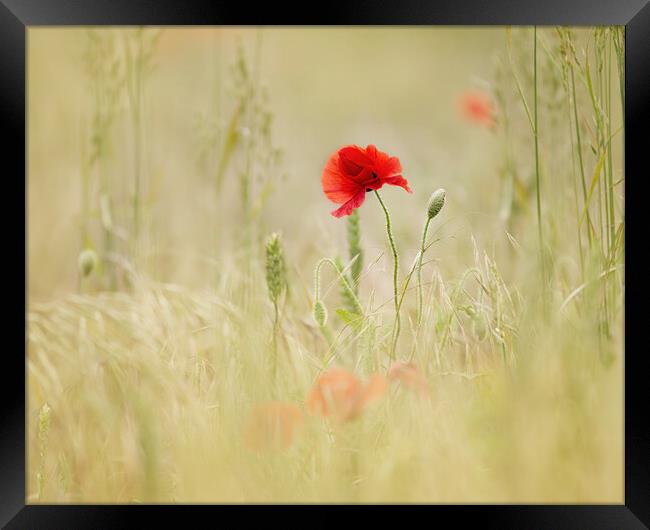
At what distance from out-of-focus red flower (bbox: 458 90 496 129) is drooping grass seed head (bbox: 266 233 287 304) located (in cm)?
84

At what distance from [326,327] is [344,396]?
193 millimetres

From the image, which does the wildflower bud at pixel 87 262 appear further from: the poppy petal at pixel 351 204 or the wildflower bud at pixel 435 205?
the wildflower bud at pixel 435 205

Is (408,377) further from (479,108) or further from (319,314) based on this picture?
(479,108)

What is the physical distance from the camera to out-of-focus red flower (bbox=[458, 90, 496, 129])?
205 cm

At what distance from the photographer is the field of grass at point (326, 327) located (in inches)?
47.6

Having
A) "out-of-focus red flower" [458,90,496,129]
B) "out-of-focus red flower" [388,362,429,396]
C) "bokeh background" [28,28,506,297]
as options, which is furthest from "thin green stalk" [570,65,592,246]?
"out-of-focus red flower" [458,90,496,129]

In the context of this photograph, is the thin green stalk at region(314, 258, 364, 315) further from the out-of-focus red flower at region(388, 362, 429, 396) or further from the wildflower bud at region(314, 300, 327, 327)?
the out-of-focus red flower at region(388, 362, 429, 396)

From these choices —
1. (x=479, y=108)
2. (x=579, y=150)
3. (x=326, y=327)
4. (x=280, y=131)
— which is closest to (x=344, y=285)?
(x=326, y=327)

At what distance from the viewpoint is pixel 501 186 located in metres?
1.93

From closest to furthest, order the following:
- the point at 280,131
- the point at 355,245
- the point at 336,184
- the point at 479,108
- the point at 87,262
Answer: the point at 336,184
the point at 355,245
the point at 87,262
the point at 479,108
the point at 280,131

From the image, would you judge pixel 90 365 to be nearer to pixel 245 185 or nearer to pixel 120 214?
pixel 245 185

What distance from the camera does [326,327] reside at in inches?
55.0

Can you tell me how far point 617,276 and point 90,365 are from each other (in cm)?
81

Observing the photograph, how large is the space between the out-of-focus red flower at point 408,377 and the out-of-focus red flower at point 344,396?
0.02 m
